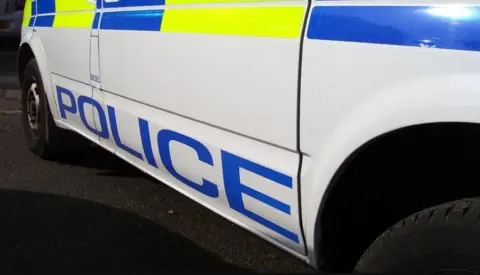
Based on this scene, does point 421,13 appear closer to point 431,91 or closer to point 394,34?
point 394,34

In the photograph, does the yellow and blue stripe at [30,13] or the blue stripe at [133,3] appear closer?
the blue stripe at [133,3]

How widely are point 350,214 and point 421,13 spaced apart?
782mm

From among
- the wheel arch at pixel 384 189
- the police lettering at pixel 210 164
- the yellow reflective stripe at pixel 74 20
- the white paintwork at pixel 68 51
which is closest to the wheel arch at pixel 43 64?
the white paintwork at pixel 68 51

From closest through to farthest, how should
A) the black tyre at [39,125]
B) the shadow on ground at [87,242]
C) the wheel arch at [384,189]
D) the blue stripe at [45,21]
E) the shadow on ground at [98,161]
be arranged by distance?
the wheel arch at [384,189]
the shadow on ground at [87,242]
the blue stripe at [45,21]
the black tyre at [39,125]
the shadow on ground at [98,161]

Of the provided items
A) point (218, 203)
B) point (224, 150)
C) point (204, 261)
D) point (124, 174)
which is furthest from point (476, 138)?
point (124, 174)

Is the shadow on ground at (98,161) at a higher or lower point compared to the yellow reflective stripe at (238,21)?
lower

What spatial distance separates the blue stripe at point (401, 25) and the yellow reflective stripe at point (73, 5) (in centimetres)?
199

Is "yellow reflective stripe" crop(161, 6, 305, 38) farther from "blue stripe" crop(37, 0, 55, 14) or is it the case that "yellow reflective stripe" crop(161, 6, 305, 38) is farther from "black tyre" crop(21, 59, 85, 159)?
"black tyre" crop(21, 59, 85, 159)

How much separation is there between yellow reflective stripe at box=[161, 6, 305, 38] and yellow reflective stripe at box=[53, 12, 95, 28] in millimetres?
1001

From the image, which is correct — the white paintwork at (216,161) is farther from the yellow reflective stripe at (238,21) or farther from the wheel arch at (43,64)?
the wheel arch at (43,64)

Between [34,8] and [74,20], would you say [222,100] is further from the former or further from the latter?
[34,8]

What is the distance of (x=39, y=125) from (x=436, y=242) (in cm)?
381

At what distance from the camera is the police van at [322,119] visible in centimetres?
161

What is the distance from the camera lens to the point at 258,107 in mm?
2133
